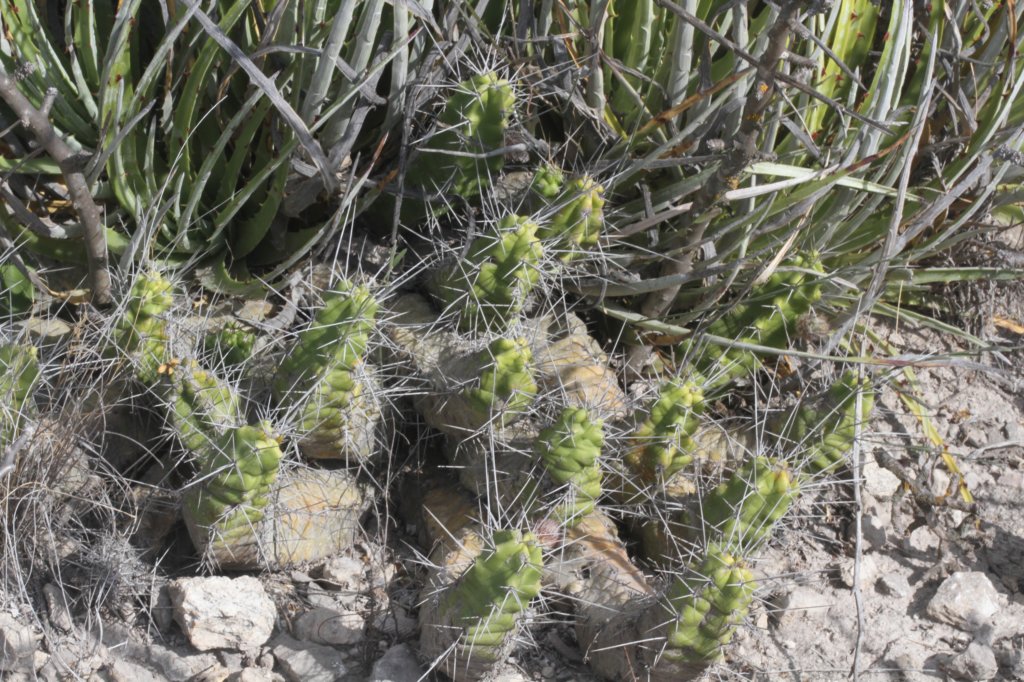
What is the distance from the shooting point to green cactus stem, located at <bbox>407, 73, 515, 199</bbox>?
2.21 m

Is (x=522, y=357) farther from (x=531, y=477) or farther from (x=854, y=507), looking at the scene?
(x=854, y=507)

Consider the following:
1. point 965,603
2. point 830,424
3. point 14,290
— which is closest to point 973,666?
point 965,603

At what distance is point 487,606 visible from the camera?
1.71 m

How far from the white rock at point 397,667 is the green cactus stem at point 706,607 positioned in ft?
1.49

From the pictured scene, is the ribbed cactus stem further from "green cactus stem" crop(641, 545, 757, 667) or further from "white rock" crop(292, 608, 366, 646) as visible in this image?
"white rock" crop(292, 608, 366, 646)

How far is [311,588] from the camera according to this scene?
212 centimetres

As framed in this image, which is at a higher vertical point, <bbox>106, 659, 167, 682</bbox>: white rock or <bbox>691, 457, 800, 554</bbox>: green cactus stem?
<bbox>691, 457, 800, 554</bbox>: green cactus stem

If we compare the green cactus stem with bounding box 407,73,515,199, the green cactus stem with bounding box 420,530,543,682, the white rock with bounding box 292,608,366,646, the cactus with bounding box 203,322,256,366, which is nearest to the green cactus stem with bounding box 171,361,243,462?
the cactus with bounding box 203,322,256,366

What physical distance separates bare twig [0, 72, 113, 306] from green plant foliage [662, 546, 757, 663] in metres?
1.30

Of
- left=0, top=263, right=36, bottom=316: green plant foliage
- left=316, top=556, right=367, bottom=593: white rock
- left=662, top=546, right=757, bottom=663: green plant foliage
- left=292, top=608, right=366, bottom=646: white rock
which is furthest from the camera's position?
left=0, top=263, right=36, bottom=316: green plant foliage

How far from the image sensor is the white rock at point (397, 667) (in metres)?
1.93

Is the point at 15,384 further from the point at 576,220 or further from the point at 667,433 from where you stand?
the point at 667,433

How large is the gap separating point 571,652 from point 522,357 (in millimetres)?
593

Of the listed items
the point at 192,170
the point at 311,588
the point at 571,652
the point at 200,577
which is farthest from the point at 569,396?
the point at 192,170
